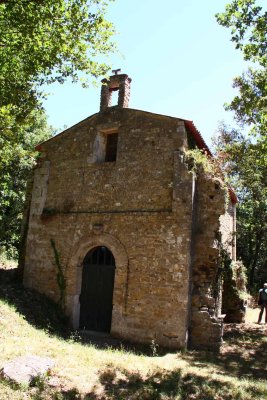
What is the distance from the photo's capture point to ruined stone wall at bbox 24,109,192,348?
10117 mm

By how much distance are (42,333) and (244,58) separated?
9107 millimetres

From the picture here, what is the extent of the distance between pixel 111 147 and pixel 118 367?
298 inches

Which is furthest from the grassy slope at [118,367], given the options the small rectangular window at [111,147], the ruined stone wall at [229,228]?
the small rectangular window at [111,147]

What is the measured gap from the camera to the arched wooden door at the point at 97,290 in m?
11.1

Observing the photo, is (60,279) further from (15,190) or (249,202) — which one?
(249,202)

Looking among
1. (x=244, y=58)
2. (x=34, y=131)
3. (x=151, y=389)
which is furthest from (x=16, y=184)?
(x=151, y=389)

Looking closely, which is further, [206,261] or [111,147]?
[111,147]

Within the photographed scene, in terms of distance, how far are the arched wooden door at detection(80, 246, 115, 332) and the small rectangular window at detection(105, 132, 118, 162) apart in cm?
323

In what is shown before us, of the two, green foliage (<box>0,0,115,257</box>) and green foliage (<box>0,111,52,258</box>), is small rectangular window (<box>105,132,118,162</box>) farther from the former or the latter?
green foliage (<box>0,111,52,258</box>)

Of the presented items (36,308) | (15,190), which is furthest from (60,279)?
(15,190)

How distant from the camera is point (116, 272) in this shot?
1087cm

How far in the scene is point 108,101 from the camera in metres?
12.8

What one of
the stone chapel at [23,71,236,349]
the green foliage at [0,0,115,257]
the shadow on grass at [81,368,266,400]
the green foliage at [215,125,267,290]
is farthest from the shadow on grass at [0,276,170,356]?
the green foliage at [215,125,267,290]

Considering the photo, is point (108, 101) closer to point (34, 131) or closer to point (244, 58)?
point (244, 58)
